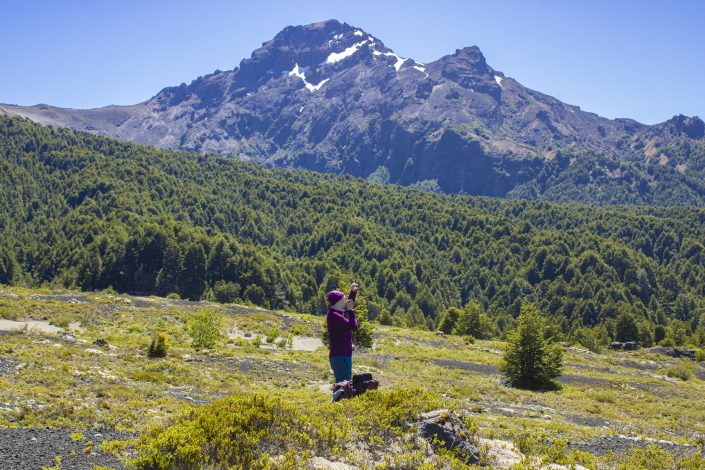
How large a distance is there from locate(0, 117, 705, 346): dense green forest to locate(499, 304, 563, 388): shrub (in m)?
47.9

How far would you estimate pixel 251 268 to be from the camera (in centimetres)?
11225

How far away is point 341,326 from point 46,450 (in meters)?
6.34

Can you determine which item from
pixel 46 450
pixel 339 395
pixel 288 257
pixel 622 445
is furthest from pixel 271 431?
pixel 288 257

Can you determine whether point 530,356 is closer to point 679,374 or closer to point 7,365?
point 679,374

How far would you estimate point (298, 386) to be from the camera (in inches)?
818

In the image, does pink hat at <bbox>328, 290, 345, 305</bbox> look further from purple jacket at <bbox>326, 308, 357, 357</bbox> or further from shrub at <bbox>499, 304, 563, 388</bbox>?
shrub at <bbox>499, 304, 563, 388</bbox>

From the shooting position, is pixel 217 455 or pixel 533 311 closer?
pixel 217 455

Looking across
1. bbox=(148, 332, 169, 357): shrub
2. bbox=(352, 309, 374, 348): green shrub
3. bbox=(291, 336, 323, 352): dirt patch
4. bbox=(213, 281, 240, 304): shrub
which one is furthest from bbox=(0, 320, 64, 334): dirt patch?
bbox=(213, 281, 240, 304): shrub

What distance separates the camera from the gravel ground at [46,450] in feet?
29.0

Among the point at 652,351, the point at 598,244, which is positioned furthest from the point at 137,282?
the point at 598,244

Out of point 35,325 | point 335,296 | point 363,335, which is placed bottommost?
point 363,335

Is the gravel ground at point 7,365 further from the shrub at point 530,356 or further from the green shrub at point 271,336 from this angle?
the shrub at point 530,356

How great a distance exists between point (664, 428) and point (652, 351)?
45.7 meters

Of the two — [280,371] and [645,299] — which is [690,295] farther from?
[280,371]
